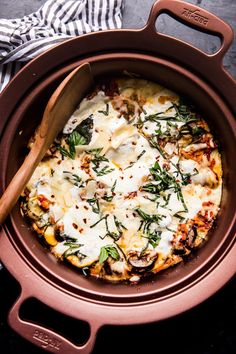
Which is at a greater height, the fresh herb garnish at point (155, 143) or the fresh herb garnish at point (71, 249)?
the fresh herb garnish at point (155, 143)

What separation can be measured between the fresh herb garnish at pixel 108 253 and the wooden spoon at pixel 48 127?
380 mm

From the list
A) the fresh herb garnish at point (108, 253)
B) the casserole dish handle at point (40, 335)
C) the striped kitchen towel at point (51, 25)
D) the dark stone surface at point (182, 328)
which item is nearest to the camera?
the casserole dish handle at point (40, 335)

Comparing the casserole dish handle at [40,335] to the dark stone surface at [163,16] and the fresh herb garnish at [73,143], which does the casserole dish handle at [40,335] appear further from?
the dark stone surface at [163,16]

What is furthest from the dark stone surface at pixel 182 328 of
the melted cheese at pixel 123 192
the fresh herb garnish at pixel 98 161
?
the fresh herb garnish at pixel 98 161

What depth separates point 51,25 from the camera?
227 cm

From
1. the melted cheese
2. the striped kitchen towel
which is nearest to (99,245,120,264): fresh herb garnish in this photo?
the melted cheese

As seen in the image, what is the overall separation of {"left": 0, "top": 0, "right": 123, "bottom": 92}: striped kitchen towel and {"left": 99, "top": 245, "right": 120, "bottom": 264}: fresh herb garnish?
0.80 metres

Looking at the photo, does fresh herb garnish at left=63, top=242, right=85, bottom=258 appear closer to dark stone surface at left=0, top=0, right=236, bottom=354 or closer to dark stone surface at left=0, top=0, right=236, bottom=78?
dark stone surface at left=0, top=0, right=236, bottom=354

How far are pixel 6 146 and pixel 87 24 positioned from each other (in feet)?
2.27

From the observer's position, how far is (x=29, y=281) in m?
1.91

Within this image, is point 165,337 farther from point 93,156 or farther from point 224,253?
point 93,156

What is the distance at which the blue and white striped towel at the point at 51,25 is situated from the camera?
219 centimetres

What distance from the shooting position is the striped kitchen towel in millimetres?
2189

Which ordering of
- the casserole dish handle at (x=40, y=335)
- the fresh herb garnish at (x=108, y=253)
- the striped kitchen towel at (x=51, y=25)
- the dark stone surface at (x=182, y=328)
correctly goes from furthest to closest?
the dark stone surface at (x=182, y=328), the striped kitchen towel at (x=51, y=25), the fresh herb garnish at (x=108, y=253), the casserole dish handle at (x=40, y=335)
